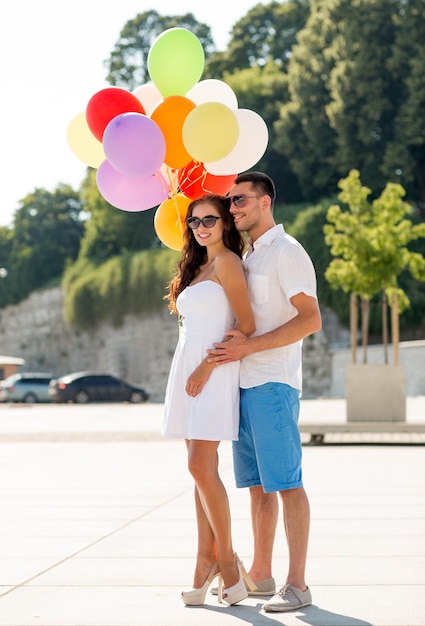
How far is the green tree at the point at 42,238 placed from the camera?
206 ft

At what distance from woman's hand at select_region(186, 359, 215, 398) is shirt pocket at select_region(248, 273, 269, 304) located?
1.28 feet

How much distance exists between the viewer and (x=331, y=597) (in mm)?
5184

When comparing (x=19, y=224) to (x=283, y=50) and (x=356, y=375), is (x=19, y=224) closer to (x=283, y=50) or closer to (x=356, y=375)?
(x=283, y=50)

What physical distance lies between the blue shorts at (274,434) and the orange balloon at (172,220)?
4.30 feet

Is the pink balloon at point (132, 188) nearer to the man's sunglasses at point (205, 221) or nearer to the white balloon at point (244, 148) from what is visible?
the white balloon at point (244, 148)

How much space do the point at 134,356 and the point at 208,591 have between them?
4672 centimetres

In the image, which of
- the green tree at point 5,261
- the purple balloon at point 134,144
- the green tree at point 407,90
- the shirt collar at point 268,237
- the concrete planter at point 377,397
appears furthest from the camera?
the green tree at point 5,261

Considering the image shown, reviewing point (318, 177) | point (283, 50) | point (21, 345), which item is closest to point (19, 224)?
point (21, 345)

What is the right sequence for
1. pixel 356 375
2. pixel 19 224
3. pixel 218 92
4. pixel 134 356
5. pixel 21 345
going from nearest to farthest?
pixel 218 92 → pixel 356 375 → pixel 134 356 → pixel 21 345 → pixel 19 224

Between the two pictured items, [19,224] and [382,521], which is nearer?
[382,521]

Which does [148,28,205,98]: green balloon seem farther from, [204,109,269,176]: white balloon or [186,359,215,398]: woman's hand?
[186,359,215,398]: woman's hand

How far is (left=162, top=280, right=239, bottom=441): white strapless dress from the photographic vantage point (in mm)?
5105

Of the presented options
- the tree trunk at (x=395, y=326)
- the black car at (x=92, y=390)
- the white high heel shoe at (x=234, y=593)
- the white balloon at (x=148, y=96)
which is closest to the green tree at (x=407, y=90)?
the black car at (x=92, y=390)

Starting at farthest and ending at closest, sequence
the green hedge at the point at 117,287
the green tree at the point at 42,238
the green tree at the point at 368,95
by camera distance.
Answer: the green tree at the point at 42,238 < the green hedge at the point at 117,287 < the green tree at the point at 368,95
